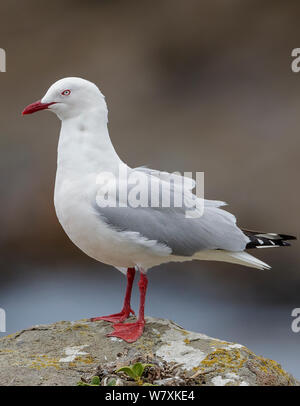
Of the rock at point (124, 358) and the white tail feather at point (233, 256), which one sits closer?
the rock at point (124, 358)

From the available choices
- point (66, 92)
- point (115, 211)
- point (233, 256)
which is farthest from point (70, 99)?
point (233, 256)

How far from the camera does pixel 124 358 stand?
3594mm

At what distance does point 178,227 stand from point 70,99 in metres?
0.90

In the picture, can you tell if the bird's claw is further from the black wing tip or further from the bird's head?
the bird's head

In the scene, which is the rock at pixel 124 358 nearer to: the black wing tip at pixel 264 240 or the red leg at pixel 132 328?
the red leg at pixel 132 328

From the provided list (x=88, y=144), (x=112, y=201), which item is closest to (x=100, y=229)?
(x=112, y=201)

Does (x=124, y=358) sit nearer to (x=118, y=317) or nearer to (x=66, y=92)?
(x=118, y=317)

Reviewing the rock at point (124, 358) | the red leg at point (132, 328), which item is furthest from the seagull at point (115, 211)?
the rock at point (124, 358)

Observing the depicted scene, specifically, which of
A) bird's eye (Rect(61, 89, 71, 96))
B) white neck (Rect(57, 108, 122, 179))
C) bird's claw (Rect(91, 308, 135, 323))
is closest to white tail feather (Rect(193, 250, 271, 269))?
bird's claw (Rect(91, 308, 135, 323))

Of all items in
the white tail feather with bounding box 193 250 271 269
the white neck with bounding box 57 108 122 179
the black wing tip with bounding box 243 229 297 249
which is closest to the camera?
the white neck with bounding box 57 108 122 179

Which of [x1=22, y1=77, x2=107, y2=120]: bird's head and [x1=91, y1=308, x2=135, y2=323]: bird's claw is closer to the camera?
[x1=22, y1=77, x2=107, y2=120]: bird's head

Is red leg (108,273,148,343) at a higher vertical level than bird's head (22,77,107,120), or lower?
lower

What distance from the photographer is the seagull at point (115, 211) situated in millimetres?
3752

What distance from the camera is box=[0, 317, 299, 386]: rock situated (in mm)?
3346
